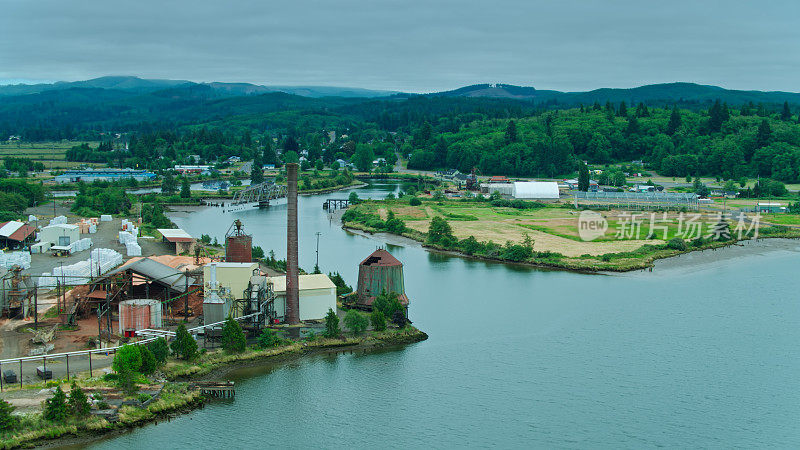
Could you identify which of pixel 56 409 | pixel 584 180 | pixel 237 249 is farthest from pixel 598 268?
pixel 584 180

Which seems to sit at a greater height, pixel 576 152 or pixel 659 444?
pixel 576 152

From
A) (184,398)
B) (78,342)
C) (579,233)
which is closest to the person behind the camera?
(184,398)

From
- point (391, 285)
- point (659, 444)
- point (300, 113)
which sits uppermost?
point (300, 113)

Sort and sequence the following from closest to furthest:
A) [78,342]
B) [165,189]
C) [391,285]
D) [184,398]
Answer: [184,398], [78,342], [391,285], [165,189]

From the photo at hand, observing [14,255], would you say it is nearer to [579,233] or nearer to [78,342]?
[78,342]

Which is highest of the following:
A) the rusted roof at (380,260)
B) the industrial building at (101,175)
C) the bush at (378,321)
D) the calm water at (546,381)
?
the industrial building at (101,175)

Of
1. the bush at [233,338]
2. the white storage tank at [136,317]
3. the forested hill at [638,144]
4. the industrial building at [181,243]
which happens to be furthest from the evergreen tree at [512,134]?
the bush at [233,338]

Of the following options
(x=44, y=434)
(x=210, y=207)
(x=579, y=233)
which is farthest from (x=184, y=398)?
(x=210, y=207)

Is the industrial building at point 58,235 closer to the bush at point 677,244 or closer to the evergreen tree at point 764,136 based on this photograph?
the bush at point 677,244
